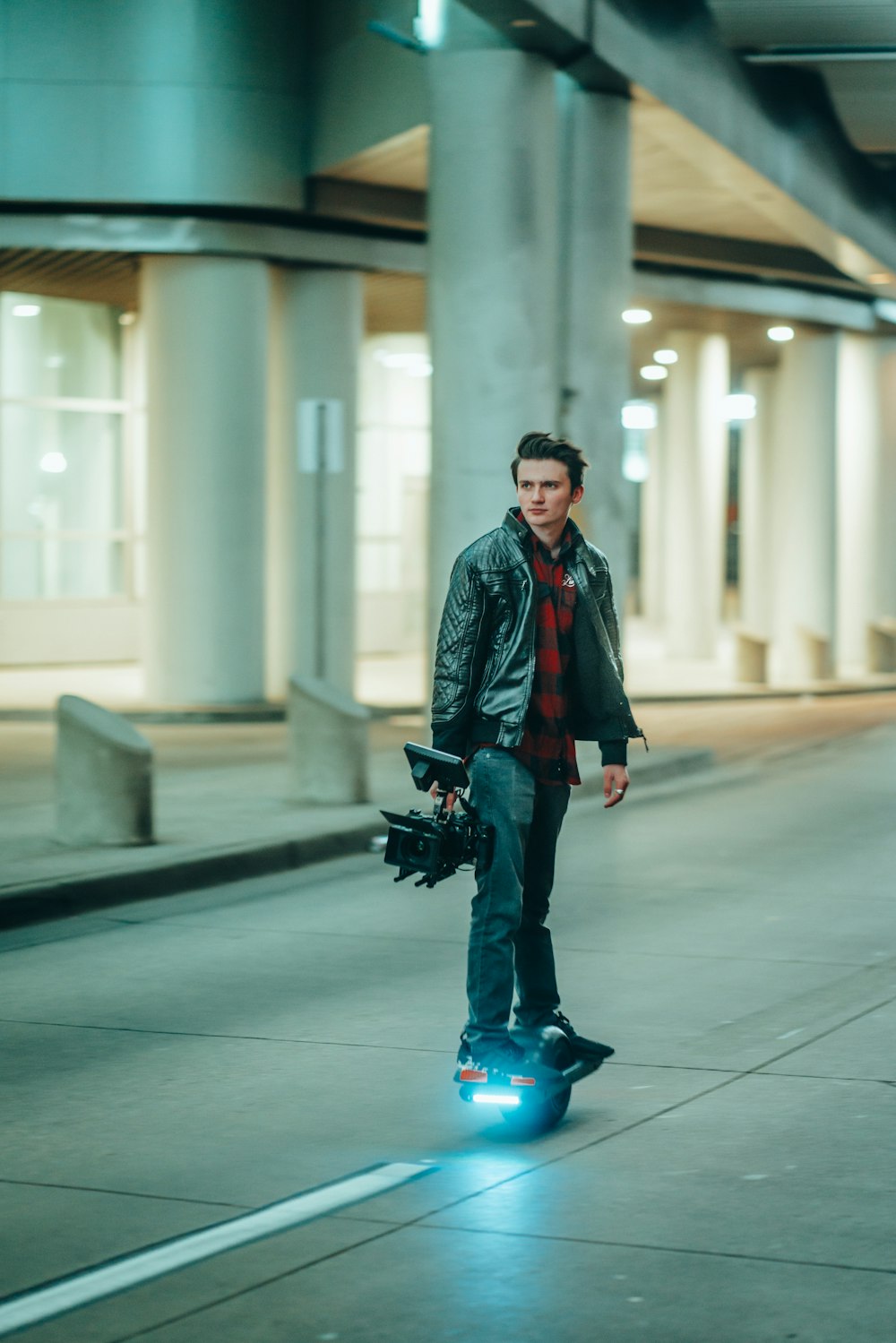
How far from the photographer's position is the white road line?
437 cm

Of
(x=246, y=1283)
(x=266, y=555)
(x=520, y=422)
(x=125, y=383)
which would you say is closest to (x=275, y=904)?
(x=246, y=1283)

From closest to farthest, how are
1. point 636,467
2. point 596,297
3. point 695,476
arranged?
point 596,297, point 695,476, point 636,467

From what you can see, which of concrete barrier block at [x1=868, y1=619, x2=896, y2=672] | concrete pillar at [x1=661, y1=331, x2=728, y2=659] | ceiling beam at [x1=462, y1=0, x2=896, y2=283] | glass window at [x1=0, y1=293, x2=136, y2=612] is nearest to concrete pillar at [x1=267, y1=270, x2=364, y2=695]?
ceiling beam at [x1=462, y1=0, x2=896, y2=283]

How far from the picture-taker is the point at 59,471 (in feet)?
93.9

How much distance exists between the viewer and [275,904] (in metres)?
10.3

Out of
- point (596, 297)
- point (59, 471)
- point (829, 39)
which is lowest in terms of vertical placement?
point (59, 471)

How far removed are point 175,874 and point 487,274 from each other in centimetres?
748

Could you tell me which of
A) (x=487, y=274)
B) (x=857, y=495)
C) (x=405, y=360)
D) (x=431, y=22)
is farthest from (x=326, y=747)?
(x=857, y=495)

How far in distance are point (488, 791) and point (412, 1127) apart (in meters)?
1.01

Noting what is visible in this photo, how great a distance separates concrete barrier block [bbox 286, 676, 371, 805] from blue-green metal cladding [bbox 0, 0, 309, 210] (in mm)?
9126

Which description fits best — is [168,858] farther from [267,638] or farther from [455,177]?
[267,638]

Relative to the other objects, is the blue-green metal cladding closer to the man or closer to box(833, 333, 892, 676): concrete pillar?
box(833, 333, 892, 676): concrete pillar

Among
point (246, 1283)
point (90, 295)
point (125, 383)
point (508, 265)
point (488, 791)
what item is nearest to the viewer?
point (246, 1283)

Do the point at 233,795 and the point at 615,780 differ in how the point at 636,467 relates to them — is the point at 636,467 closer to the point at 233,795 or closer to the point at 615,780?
the point at 233,795
